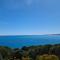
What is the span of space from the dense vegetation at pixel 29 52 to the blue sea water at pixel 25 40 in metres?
0.10

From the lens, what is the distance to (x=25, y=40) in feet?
11.0

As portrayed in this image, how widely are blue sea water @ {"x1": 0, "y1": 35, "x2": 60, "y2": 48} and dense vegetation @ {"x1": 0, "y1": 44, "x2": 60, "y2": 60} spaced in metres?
0.10

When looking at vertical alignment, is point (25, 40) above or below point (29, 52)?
above

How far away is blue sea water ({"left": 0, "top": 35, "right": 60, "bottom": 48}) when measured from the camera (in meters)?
3.34

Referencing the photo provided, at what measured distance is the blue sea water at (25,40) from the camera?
11.0 ft

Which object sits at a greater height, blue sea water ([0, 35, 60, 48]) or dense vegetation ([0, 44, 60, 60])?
blue sea water ([0, 35, 60, 48])

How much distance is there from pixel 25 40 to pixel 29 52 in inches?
10.8

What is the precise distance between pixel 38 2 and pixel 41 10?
0.20 metres

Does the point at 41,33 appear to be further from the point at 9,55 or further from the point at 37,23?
the point at 9,55

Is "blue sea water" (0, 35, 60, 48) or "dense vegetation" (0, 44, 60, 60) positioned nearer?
"dense vegetation" (0, 44, 60, 60)

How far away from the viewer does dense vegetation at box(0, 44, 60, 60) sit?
3.19 metres

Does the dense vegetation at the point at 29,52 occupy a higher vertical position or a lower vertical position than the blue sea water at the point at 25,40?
lower

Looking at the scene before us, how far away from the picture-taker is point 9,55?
3201mm

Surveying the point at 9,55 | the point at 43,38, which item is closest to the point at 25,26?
the point at 43,38
